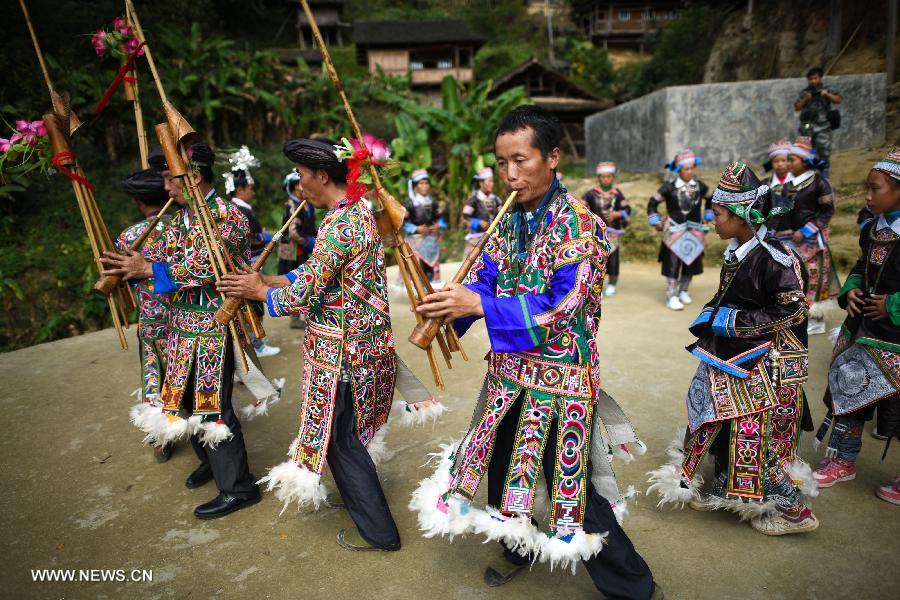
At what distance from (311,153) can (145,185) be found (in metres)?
1.88

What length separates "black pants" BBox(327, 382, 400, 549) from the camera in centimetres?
273

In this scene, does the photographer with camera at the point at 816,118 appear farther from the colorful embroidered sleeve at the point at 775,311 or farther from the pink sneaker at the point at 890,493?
the colorful embroidered sleeve at the point at 775,311

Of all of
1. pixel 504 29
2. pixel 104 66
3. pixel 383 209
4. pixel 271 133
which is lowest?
pixel 383 209

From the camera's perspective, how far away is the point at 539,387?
2.11 m

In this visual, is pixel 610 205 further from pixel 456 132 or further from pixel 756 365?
pixel 456 132

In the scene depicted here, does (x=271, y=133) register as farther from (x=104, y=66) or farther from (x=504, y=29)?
(x=504, y=29)

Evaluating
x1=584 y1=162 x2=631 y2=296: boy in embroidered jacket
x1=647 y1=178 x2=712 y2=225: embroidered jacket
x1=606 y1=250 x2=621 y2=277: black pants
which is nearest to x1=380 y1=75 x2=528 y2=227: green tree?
x1=584 y1=162 x2=631 y2=296: boy in embroidered jacket

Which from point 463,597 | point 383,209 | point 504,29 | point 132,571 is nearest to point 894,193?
point 383,209

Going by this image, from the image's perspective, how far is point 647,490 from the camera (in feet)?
10.4

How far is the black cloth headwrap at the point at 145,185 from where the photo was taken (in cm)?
379

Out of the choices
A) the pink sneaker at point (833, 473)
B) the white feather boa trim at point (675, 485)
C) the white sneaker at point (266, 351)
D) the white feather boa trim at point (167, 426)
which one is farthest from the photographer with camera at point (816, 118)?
the white feather boa trim at point (167, 426)

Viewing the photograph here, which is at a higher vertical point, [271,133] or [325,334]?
[271,133]

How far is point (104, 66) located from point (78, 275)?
835cm

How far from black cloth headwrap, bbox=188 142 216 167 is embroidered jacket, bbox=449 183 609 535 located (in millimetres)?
1885
